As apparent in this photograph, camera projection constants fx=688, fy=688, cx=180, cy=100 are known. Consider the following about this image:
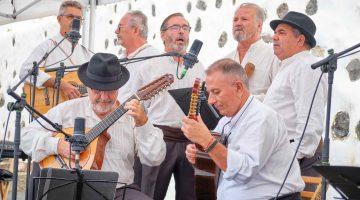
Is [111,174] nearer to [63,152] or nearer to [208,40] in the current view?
[63,152]

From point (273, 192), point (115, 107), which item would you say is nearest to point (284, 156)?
point (273, 192)

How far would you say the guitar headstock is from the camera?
189 inches

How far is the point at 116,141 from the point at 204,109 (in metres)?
0.66

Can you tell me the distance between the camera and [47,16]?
30.1 ft

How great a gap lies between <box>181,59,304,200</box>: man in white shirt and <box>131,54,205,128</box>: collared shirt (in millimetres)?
1441

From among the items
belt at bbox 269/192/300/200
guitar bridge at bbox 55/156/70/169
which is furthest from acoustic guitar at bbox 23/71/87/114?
belt at bbox 269/192/300/200

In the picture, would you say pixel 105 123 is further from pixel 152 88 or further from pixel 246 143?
pixel 246 143

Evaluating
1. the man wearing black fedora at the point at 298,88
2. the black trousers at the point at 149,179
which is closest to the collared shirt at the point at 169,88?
the black trousers at the point at 149,179

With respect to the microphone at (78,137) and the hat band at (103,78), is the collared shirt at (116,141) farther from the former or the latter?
the microphone at (78,137)

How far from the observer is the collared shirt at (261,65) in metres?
5.32

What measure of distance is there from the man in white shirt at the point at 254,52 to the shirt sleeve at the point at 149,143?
86cm

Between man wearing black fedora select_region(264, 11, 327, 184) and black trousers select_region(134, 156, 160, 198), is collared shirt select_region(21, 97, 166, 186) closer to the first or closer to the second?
black trousers select_region(134, 156, 160, 198)

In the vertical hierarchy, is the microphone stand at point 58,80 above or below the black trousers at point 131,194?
above

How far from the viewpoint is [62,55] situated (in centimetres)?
625
